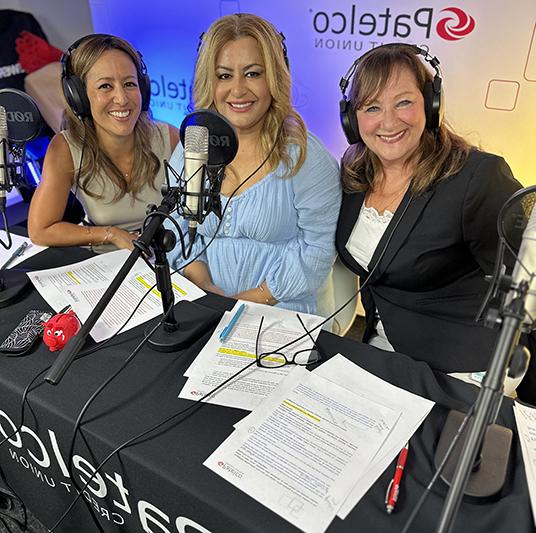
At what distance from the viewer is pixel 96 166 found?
1.70 m

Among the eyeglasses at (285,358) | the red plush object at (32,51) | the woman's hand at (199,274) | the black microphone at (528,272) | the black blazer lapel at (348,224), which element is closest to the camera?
the black microphone at (528,272)

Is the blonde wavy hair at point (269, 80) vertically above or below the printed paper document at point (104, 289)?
above

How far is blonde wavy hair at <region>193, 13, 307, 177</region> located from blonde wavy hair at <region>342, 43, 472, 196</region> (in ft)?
0.67

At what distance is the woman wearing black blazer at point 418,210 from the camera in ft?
4.07

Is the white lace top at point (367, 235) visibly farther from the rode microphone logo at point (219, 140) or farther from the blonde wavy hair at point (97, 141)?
the blonde wavy hair at point (97, 141)

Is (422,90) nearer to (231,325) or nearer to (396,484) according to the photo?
(231,325)

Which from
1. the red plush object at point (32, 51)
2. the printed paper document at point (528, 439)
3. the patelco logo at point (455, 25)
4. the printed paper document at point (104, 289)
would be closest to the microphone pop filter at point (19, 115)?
the printed paper document at point (104, 289)

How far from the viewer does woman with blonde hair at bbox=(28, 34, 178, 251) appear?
61.4 inches

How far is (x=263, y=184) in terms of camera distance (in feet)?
4.78

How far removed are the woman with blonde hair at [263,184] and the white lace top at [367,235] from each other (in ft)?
0.25

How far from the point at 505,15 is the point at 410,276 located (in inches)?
40.7

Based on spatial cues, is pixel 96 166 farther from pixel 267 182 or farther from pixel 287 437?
pixel 287 437

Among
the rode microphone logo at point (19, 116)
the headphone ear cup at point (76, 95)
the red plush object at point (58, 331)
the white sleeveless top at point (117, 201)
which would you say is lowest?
the red plush object at point (58, 331)

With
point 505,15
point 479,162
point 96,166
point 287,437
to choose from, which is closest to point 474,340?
point 479,162
